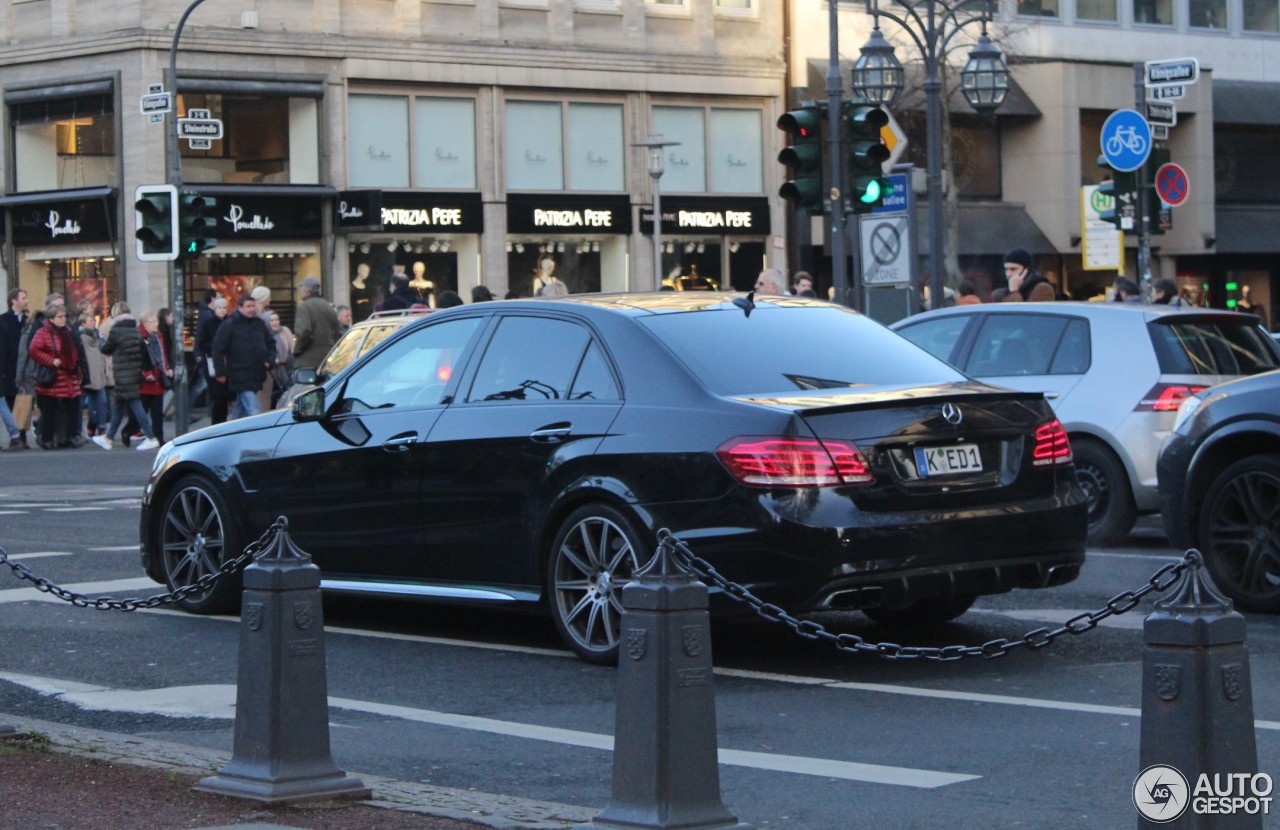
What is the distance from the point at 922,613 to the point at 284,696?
442 cm

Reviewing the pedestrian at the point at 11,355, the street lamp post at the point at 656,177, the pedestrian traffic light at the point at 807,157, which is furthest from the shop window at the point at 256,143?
the pedestrian traffic light at the point at 807,157

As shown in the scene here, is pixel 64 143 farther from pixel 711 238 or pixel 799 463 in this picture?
pixel 799 463

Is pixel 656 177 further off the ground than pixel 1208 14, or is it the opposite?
pixel 1208 14

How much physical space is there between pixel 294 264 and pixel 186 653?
2904 centimetres

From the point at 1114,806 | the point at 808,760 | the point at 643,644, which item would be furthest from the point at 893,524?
the point at 643,644

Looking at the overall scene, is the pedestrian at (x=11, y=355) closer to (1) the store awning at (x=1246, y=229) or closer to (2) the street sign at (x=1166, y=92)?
(2) the street sign at (x=1166, y=92)

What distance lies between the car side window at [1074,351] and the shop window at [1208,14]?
39491mm

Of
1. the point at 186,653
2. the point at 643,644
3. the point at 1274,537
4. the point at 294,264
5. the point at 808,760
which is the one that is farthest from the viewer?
the point at 294,264

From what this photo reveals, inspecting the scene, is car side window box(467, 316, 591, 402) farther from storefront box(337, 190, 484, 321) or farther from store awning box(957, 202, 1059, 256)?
store awning box(957, 202, 1059, 256)

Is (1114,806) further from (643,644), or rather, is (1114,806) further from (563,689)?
(563,689)

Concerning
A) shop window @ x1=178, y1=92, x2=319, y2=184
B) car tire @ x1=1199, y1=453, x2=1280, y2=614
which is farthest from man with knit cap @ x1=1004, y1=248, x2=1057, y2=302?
shop window @ x1=178, y1=92, x2=319, y2=184

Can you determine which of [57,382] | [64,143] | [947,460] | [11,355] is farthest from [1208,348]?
[64,143]

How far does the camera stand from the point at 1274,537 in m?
10.5

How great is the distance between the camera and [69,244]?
37.8 m
